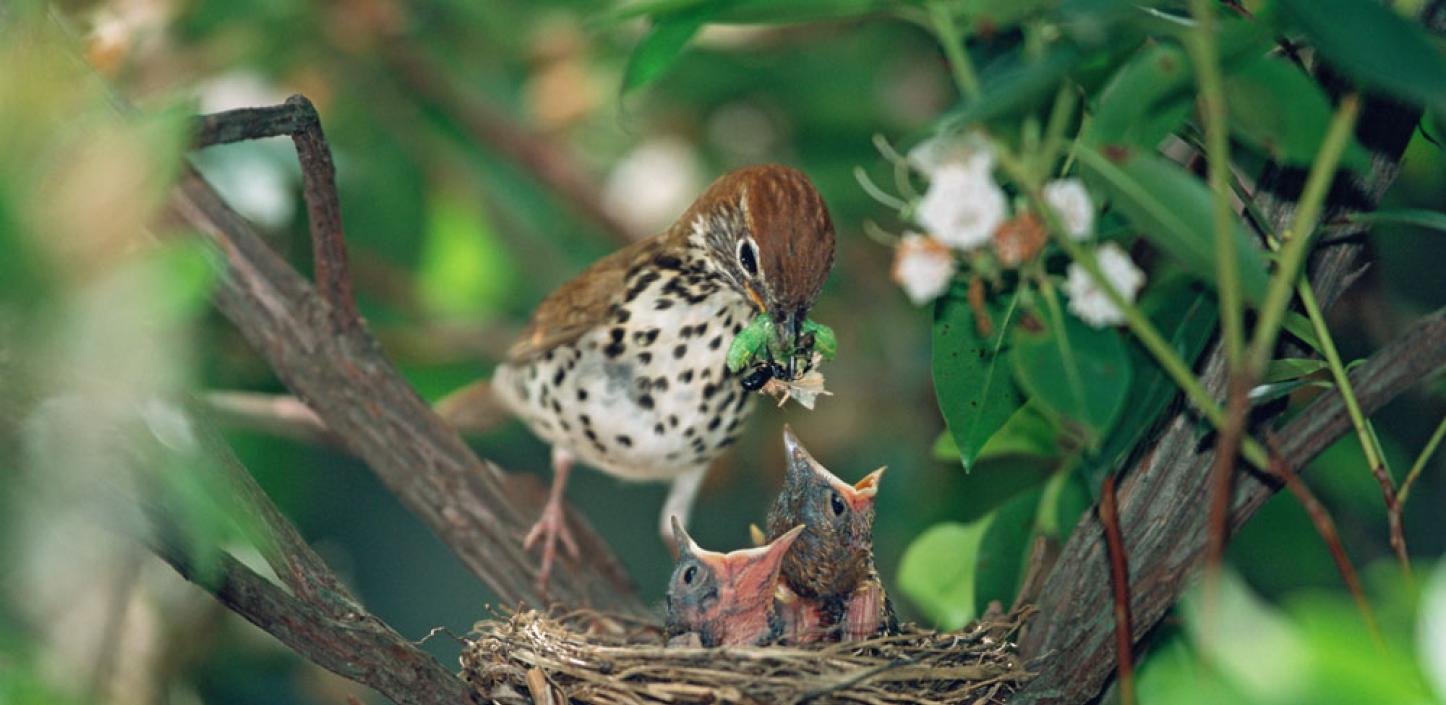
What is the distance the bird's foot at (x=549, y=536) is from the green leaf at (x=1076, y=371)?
1.82m

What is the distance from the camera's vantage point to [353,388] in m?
2.80

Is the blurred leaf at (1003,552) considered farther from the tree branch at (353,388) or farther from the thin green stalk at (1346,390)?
the tree branch at (353,388)

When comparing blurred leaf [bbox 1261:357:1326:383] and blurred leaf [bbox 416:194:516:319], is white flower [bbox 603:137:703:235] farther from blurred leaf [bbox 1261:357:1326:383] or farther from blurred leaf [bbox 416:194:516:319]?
blurred leaf [bbox 1261:357:1326:383]

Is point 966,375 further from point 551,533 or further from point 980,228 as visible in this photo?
point 551,533

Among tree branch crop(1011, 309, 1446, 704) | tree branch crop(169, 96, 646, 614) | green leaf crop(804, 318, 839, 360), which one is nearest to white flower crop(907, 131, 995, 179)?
tree branch crop(1011, 309, 1446, 704)

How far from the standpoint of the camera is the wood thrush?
2.64 meters

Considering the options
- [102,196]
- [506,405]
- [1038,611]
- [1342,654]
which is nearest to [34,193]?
[102,196]

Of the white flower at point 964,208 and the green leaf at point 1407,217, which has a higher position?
the green leaf at point 1407,217

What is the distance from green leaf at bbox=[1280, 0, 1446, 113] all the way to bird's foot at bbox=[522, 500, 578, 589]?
7.08ft

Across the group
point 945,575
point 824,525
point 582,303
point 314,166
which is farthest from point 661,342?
point 314,166

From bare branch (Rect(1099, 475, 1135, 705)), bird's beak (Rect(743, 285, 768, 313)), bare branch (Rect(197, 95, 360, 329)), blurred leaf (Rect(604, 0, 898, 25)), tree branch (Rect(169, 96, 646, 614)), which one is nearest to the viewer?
blurred leaf (Rect(604, 0, 898, 25))

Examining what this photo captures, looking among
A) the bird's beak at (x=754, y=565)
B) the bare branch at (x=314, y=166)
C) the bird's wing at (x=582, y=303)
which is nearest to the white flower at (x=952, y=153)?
the bare branch at (x=314, y=166)

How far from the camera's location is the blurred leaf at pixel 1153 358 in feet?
6.07

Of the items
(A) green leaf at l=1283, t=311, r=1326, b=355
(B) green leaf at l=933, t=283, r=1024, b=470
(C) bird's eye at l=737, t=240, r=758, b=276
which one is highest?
(C) bird's eye at l=737, t=240, r=758, b=276
